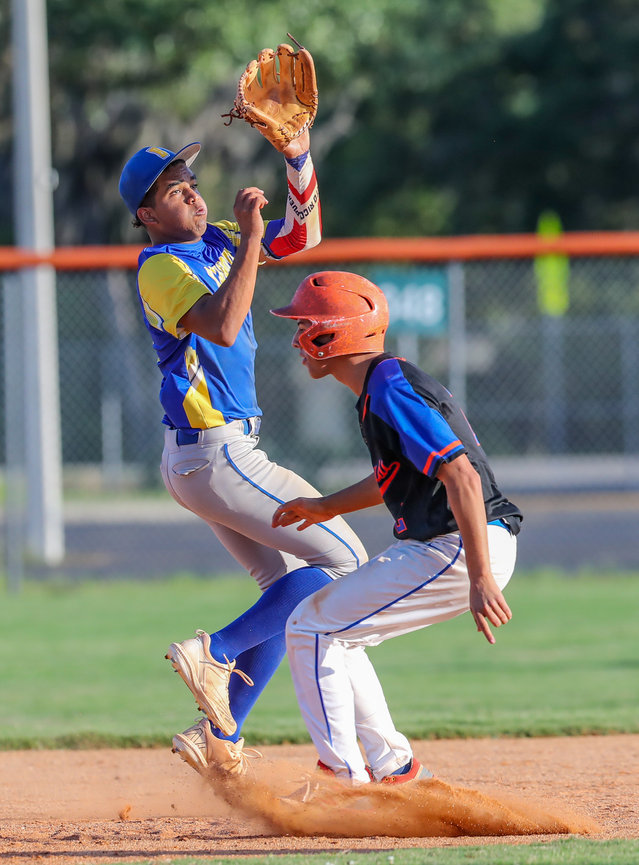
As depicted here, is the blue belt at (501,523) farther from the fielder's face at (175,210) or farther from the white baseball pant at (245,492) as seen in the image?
the fielder's face at (175,210)

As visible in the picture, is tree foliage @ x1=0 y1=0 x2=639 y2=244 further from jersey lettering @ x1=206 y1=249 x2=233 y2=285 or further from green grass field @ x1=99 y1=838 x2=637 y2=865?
green grass field @ x1=99 y1=838 x2=637 y2=865

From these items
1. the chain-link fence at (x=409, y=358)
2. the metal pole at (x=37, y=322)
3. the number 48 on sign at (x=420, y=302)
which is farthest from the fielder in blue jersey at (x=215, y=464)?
the number 48 on sign at (x=420, y=302)

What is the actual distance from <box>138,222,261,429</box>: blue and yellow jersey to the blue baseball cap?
19 cm

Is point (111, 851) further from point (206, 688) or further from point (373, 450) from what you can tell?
point (373, 450)

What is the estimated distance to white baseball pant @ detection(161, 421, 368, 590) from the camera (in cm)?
409

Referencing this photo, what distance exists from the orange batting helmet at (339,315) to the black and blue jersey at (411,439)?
113 millimetres

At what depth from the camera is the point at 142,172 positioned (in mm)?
4129

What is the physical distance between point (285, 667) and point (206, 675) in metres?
4.41

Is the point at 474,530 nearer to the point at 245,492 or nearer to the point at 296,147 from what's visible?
the point at 245,492

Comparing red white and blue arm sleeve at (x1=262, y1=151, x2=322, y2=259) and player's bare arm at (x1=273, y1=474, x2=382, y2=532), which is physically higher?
red white and blue arm sleeve at (x1=262, y1=151, x2=322, y2=259)

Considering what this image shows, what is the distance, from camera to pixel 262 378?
17656 millimetres

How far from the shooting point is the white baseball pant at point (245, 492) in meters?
4.09

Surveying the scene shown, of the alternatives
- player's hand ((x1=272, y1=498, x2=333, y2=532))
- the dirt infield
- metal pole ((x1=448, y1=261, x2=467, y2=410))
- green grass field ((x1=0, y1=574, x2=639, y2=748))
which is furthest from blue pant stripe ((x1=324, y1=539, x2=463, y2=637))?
metal pole ((x1=448, y1=261, x2=467, y2=410))

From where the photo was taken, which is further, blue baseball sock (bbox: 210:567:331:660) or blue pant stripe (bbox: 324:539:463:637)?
blue baseball sock (bbox: 210:567:331:660)
